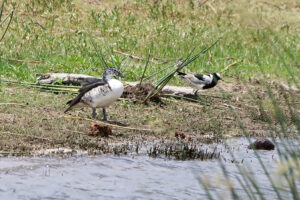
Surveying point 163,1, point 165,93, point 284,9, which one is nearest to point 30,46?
point 165,93

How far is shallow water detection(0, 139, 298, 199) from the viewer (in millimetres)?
5315

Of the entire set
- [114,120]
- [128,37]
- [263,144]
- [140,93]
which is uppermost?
[128,37]

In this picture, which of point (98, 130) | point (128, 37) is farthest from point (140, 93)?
point (128, 37)

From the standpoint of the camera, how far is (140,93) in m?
9.27

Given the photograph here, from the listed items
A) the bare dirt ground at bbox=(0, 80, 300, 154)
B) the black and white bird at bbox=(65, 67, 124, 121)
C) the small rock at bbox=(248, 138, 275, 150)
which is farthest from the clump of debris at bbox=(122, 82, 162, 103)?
the small rock at bbox=(248, 138, 275, 150)

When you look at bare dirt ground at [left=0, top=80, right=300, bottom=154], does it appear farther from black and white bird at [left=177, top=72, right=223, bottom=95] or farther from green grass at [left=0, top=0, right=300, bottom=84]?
green grass at [left=0, top=0, right=300, bottom=84]

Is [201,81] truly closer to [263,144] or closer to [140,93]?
A: [140,93]

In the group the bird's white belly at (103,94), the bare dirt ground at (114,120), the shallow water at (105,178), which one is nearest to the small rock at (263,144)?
the bare dirt ground at (114,120)

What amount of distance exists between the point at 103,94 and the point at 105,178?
1.88 metres

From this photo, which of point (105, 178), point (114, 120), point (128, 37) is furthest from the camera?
point (128, 37)

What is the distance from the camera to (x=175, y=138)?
7570mm

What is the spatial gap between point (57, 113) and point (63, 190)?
2.88m

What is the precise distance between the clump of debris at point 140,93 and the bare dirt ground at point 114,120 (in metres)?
0.10

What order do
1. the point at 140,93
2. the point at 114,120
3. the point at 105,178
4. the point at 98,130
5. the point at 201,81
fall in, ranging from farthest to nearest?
the point at 201,81
the point at 140,93
the point at 114,120
the point at 98,130
the point at 105,178
